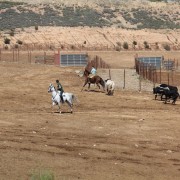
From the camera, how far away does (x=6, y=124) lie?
2153cm

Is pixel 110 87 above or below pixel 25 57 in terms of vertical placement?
above

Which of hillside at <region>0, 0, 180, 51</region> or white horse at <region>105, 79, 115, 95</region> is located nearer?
white horse at <region>105, 79, 115, 95</region>

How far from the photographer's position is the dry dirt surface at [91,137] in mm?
14485

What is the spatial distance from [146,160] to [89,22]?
325 ft

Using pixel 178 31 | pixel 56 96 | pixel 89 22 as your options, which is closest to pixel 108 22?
pixel 89 22

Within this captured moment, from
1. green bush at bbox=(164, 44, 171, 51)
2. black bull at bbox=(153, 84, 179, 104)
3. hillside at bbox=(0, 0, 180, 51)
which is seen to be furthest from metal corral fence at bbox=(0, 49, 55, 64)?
black bull at bbox=(153, 84, 179, 104)

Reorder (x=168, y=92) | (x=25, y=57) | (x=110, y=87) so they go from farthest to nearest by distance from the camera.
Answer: (x=25, y=57) → (x=110, y=87) → (x=168, y=92)

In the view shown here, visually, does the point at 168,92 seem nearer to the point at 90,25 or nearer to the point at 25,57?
the point at 25,57

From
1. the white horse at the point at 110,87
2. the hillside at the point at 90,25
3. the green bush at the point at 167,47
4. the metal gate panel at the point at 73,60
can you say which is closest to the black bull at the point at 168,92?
the white horse at the point at 110,87

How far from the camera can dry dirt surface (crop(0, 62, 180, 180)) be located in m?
14.5

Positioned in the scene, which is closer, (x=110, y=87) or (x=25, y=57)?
(x=110, y=87)

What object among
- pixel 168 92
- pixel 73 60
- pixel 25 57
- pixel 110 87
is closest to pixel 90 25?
pixel 25 57

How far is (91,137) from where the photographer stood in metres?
19.4

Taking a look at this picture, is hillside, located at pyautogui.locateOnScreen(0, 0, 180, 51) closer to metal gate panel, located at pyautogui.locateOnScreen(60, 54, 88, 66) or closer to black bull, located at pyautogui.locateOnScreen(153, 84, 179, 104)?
metal gate panel, located at pyautogui.locateOnScreen(60, 54, 88, 66)
